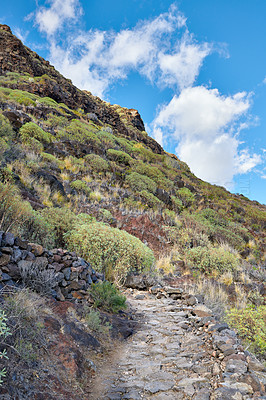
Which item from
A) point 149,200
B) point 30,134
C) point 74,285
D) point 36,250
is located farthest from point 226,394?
point 30,134

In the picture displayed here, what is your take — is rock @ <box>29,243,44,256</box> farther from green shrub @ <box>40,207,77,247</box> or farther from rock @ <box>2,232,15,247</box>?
green shrub @ <box>40,207,77,247</box>

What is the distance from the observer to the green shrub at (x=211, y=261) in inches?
369

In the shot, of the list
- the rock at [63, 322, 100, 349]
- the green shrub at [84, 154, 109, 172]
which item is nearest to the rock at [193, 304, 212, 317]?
the rock at [63, 322, 100, 349]

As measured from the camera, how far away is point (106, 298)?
16.5 ft

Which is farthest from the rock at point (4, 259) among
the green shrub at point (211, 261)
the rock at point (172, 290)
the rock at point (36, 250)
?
the green shrub at point (211, 261)

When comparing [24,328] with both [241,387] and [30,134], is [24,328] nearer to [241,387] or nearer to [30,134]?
[241,387]

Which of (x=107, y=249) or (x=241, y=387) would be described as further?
(x=107, y=249)

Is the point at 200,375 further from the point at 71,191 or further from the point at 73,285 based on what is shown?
the point at 71,191

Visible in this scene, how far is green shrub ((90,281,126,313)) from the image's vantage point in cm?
489

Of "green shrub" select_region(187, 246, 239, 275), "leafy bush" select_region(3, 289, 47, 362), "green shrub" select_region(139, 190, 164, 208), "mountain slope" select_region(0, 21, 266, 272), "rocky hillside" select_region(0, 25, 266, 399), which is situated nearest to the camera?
"leafy bush" select_region(3, 289, 47, 362)

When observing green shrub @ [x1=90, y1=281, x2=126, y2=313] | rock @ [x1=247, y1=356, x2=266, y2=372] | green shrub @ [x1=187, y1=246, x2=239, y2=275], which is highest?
green shrub @ [x1=187, y1=246, x2=239, y2=275]

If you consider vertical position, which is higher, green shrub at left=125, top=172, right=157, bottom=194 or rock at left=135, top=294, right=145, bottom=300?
green shrub at left=125, top=172, right=157, bottom=194

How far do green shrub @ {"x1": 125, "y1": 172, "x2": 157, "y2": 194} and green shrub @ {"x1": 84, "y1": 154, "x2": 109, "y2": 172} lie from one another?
1703 millimetres

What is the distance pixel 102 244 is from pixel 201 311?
10.2 ft
